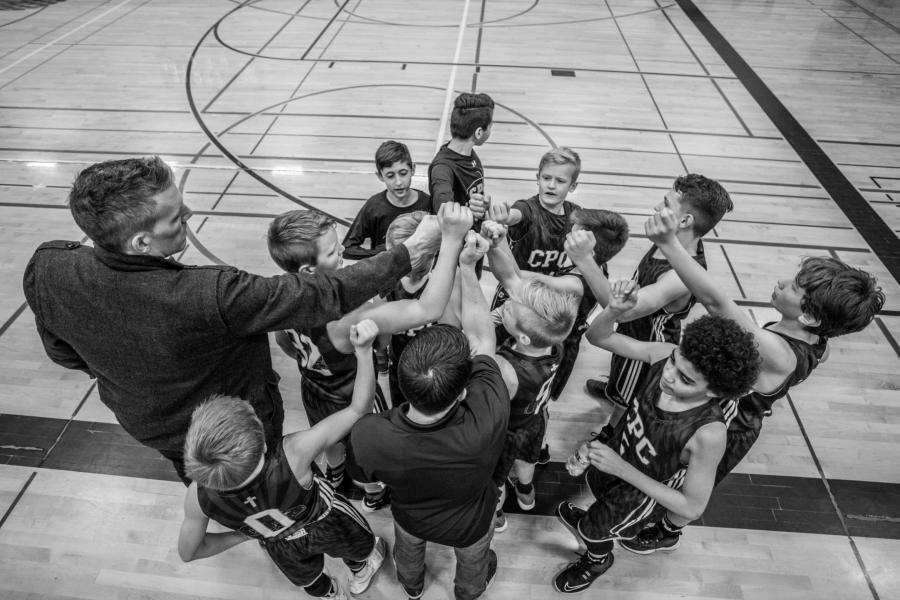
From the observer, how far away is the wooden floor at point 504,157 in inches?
116

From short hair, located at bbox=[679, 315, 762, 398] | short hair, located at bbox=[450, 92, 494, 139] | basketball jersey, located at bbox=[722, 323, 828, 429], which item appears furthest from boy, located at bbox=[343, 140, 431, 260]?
basketball jersey, located at bbox=[722, 323, 828, 429]

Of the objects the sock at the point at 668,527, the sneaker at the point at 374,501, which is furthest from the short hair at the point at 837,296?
the sneaker at the point at 374,501

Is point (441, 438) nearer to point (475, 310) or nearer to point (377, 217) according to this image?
point (475, 310)

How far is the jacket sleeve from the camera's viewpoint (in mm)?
1758

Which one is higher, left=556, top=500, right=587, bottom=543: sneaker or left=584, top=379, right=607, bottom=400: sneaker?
left=556, top=500, right=587, bottom=543: sneaker

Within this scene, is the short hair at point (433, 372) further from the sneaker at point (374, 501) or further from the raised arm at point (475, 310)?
the sneaker at point (374, 501)

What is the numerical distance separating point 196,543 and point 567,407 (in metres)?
2.50

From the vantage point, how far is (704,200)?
2869 millimetres

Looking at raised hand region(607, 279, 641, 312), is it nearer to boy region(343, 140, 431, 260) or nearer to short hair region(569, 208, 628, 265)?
short hair region(569, 208, 628, 265)

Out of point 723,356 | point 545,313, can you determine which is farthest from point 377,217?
point 723,356

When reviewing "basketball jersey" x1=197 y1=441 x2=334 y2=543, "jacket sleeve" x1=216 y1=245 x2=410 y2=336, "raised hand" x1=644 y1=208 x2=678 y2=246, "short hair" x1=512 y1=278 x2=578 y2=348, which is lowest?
"basketball jersey" x1=197 y1=441 x2=334 y2=543

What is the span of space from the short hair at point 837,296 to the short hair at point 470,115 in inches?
84.8

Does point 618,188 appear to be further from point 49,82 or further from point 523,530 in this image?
point 49,82

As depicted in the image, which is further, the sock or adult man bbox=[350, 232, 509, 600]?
the sock
